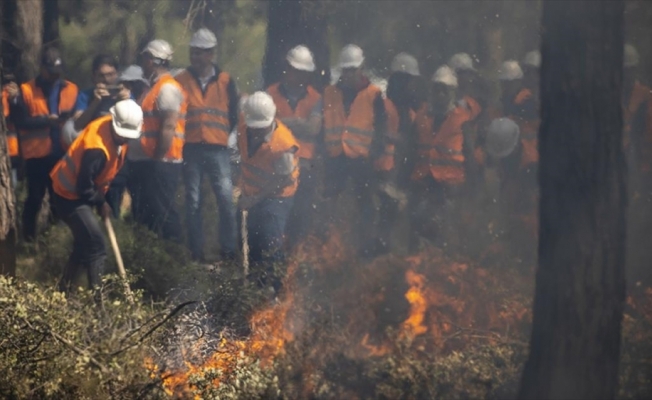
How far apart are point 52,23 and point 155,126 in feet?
5.18

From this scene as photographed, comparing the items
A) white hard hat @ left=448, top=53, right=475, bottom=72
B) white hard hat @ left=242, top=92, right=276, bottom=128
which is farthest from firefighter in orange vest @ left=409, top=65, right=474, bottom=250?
white hard hat @ left=242, top=92, right=276, bottom=128

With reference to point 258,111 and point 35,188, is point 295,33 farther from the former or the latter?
point 35,188

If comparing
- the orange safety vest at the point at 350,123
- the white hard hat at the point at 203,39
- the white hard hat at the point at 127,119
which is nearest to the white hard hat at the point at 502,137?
the orange safety vest at the point at 350,123

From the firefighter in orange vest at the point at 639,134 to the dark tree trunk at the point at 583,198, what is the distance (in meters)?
2.04

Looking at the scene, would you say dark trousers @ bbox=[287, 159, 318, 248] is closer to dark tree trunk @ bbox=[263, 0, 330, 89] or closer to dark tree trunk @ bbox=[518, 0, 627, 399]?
dark tree trunk @ bbox=[263, 0, 330, 89]

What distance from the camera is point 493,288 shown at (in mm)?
9750

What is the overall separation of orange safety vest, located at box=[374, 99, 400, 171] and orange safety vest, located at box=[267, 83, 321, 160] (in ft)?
2.68

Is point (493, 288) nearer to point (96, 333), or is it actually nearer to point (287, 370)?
point (287, 370)

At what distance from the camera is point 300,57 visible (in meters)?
10.6

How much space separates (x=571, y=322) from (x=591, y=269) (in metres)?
0.47

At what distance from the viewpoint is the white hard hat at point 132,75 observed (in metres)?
10.0

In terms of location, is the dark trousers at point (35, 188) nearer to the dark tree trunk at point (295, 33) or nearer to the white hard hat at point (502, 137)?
the dark tree trunk at point (295, 33)

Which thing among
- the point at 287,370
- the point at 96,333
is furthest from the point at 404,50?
the point at 96,333

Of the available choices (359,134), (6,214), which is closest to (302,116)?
(359,134)
